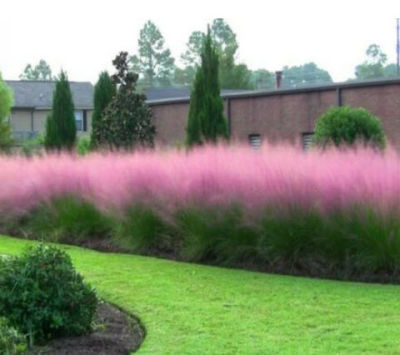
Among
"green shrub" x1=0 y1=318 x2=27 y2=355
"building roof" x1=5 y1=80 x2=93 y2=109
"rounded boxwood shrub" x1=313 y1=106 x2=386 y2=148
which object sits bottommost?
"green shrub" x1=0 y1=318 x2=27 y2=355

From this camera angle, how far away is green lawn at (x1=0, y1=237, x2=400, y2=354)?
20.3 ft

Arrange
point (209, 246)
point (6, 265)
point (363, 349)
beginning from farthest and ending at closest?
point (209, 246) → point (6, 265) → point (363, 349)

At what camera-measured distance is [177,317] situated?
23.6 feet

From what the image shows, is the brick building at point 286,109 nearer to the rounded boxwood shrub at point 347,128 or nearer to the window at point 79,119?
the rounded boxwood shrub at point 347,128

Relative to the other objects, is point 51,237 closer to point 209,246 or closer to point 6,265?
point 209,246

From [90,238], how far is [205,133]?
21.4 ft

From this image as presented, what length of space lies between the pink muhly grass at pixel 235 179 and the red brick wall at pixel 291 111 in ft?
27.0

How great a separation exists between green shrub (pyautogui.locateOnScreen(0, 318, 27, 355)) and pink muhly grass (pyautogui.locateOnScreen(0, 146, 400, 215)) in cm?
435

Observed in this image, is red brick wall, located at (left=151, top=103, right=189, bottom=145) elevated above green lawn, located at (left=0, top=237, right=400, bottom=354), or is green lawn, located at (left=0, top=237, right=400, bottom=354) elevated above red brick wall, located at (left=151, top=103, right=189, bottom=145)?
red brick wall, located at (left=151, top=103, right=189, bottom=145)

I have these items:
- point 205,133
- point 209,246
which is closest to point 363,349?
point 209,246

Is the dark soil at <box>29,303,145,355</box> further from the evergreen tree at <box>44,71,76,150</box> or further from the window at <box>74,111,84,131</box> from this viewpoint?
the window at <box>74,111,84,131</box>

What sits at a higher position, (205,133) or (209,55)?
(209,55)

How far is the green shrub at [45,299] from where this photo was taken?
21.4 ft

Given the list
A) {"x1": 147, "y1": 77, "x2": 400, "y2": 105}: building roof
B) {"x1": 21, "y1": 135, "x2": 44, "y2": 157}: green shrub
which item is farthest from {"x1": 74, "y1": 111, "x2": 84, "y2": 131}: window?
{"x1": 147, "y1": 77, "x2": 400, "y2": 105}: building roof
